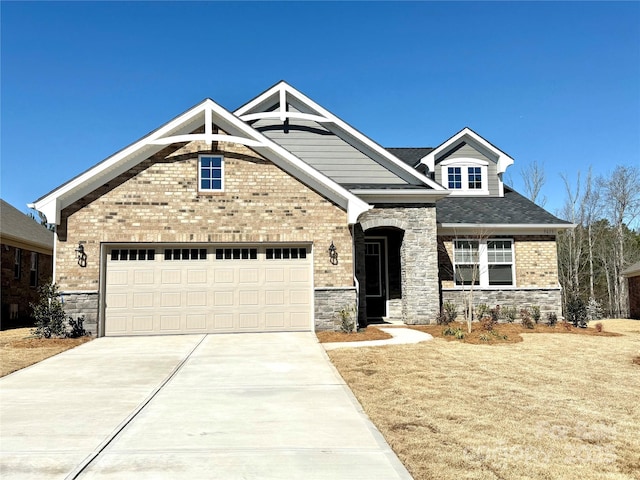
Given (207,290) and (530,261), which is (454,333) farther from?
(207,290)

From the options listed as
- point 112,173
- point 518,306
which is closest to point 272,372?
point 112,173

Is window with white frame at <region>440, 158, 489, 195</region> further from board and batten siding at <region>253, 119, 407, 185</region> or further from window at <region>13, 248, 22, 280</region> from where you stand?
window at <region>13, 248, 22, 280</region>

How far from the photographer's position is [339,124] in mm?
17516

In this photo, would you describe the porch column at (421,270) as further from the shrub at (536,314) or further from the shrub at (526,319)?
the shrub at (536,314)

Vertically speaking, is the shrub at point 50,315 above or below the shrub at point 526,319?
above

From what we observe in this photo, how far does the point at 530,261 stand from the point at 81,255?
15037mm

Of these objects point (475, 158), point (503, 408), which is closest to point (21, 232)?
point (475, 158)

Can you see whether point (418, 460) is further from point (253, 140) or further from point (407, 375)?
point (253, 140)

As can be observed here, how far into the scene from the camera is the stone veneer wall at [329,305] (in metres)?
14.6

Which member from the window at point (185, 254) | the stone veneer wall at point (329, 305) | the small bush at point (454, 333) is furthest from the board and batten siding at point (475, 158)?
the window at point (185, 254)

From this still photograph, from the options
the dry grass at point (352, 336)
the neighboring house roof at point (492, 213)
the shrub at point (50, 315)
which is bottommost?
the dry grass at point (352, 336)

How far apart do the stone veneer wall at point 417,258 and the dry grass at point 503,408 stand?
14.7 ft

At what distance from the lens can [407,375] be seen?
8930mm

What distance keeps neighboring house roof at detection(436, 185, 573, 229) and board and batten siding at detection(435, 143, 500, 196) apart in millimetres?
553
